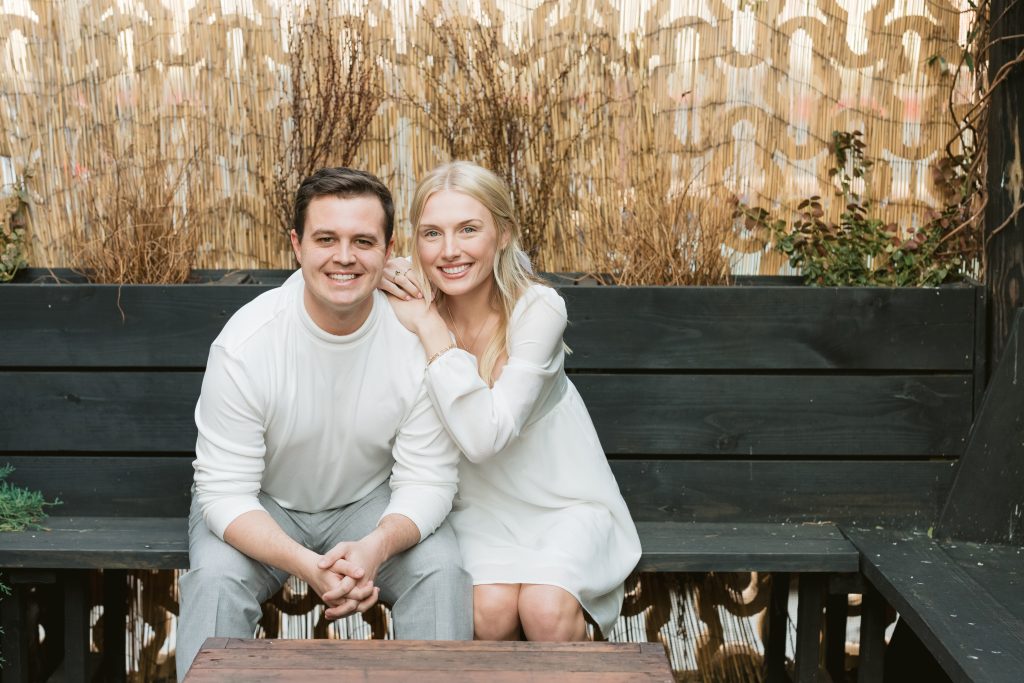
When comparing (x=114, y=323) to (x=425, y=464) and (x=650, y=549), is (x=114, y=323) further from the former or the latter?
(x=650, y=549)

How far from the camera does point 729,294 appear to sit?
289 cm

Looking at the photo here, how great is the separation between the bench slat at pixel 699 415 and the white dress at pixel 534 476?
34cm

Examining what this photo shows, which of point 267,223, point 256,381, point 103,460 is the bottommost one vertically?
point 103,460

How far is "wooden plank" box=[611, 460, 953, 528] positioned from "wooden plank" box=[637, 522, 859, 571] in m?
0.14

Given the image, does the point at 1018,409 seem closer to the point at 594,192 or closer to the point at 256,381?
the point at 594,192

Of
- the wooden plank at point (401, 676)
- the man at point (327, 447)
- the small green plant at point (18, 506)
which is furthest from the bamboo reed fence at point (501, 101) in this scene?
the wooden plank at point (401, 676)

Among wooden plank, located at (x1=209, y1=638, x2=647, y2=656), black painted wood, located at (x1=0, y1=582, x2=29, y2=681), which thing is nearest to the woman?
wooden plank, located at (x1=209, y1=638, x2=647, y2=656)

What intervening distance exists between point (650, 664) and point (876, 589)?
3.56 feet

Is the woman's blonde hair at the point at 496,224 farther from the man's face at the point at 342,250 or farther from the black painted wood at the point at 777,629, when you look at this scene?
the black painted wood at the point at 777,629

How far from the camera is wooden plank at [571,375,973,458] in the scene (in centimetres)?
292

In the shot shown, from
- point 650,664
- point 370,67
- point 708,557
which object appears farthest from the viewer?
point 370,67

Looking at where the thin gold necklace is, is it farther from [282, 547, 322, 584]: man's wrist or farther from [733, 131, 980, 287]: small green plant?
[733, 131, 980, 287]: small green plant

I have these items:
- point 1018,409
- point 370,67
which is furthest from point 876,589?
point 370,67

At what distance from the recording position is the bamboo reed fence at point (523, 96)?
10.5 feet
